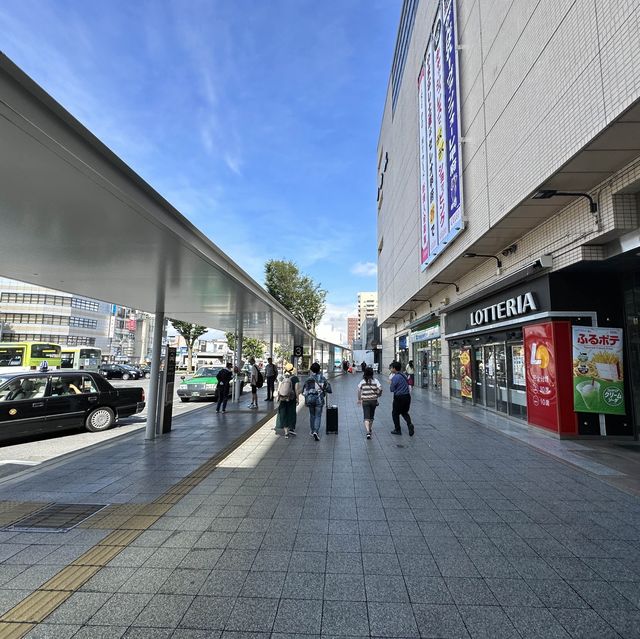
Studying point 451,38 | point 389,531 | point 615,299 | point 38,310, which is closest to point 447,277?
point 615,299

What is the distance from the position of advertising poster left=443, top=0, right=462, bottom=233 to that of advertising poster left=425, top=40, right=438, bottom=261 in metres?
1.81

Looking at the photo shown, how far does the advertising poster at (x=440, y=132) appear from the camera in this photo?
1272cm

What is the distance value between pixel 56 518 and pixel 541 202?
31.0 ft

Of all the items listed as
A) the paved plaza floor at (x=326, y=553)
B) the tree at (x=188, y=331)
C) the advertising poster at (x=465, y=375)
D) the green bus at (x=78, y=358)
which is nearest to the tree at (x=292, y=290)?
the tree at (x=188, y=331)

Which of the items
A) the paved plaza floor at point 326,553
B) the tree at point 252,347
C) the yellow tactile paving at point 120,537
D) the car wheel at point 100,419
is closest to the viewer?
the paved plaza floor at point 326,553

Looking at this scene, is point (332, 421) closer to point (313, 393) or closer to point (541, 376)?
point (313, 393)

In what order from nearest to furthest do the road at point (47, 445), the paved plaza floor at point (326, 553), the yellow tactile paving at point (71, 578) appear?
1. the paved plaza floor at point (326, 553)
2. the yellow tactile paving at point (71, 578)
3. the road at point (47, 445)

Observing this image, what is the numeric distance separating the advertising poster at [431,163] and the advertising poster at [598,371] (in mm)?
6756

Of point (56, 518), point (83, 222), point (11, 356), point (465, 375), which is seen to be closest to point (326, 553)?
point (56, 518)

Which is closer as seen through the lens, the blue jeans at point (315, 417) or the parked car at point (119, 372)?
the blue jeans at point (315, 417)

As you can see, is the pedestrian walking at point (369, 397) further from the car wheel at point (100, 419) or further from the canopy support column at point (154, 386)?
the car wheel at point (100, 419)

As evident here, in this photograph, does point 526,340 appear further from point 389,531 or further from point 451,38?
point 451,38

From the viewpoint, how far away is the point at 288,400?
332 inches

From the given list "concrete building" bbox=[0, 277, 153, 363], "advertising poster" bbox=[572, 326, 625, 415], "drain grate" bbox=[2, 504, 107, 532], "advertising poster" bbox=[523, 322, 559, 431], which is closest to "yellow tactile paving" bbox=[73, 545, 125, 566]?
"drain grate" bbox=[2, 504, 107, 532]
